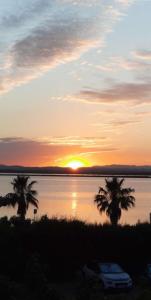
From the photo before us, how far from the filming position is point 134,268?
31.1 metres

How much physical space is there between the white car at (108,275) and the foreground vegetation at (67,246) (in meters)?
2.05

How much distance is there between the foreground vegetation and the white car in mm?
2046

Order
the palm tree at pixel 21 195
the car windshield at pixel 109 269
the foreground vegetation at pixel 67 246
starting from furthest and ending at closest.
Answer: the palm tree at pixel 21 195 → the foreground vegetation at pixel 67 246 → the car windshield at pixel 109 269

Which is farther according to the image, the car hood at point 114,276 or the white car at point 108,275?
the car hood at point 114,276

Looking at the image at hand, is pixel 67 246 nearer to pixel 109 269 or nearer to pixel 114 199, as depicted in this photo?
pixel 109 269

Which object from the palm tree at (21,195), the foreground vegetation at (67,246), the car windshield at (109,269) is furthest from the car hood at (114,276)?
the palm tree at (21,195)

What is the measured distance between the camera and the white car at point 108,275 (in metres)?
24.9

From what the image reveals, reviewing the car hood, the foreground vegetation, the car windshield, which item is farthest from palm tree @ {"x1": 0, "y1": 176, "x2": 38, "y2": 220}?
the car hood

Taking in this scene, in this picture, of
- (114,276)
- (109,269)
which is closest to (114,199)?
(109,269)

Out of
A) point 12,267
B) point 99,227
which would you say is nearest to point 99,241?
point 99,227

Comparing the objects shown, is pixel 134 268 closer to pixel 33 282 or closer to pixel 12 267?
pixel 12 267

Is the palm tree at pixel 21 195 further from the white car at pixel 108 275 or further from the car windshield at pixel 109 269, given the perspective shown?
the car windshield at pixel 109 269

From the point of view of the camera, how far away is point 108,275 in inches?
997

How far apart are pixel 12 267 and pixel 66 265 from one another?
3221mm
